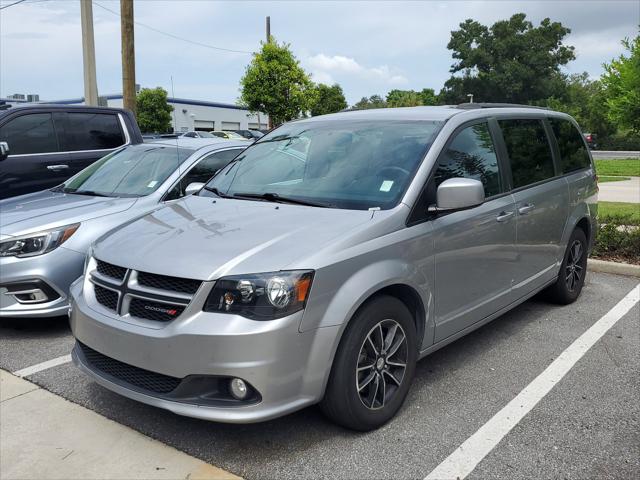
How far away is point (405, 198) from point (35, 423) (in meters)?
2.50

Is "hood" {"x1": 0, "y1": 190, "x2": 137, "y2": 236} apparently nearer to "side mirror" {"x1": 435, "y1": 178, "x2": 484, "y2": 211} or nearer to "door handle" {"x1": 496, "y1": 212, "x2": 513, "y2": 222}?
"side mirror" {"x1": 435, "y1": 178, "x2": 484, "y2": 211}

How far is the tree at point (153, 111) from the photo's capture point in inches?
1746

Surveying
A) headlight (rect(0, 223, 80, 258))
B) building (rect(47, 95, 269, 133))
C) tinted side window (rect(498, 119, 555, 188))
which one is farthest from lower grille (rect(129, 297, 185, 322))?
building (rect(47, 95, 269, 133))

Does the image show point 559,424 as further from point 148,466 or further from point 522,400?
point 148,466

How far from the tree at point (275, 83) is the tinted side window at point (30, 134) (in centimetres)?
1739

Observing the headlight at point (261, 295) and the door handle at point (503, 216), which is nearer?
the headlight at point (261, 295)

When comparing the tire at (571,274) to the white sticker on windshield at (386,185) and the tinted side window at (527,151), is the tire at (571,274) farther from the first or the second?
the white sticker on windshield at (386,185)

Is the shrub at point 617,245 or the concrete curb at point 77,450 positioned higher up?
the shrub at point 617,245

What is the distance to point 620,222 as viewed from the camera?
7.96 m

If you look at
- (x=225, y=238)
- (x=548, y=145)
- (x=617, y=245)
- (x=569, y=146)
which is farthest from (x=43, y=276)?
(x=617, y=245)

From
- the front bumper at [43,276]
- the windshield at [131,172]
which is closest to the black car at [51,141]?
the windshield at [131,172]

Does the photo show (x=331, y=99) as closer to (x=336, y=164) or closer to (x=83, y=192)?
(x=83, y=192)

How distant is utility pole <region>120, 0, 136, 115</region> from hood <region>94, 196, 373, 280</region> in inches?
365

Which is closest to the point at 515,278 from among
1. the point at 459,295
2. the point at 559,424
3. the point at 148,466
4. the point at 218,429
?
the point at 459,295
